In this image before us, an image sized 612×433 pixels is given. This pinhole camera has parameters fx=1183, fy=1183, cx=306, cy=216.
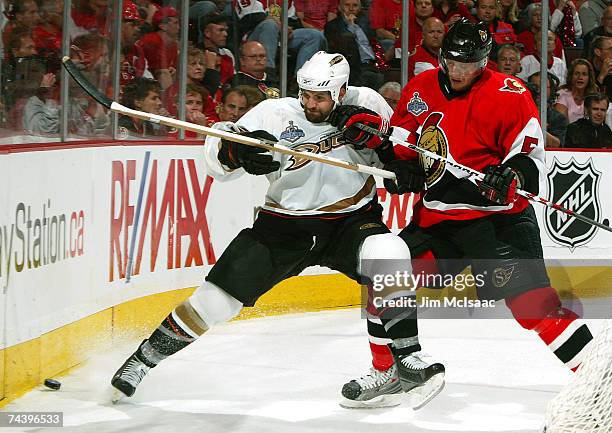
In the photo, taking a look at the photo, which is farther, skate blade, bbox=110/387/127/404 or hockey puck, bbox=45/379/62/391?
hockey puck, bbox=45/379/62/391

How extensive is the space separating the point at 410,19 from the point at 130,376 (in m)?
3.15

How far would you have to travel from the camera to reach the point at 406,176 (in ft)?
12.7

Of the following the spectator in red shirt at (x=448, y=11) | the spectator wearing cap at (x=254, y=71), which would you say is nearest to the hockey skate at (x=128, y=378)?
the spectator wearing cap at (x=254, y=71)

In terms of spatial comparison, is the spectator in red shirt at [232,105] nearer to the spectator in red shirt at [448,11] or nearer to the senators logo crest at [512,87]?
the spectator in red shirt at [448,11]

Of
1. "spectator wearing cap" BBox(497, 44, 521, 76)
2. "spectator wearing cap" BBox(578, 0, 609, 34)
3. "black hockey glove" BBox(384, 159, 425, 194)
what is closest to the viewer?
"black hockey glove" BBox(384, 159, 425, 194)

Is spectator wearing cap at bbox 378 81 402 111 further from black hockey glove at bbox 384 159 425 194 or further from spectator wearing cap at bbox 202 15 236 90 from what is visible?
black hockey glove at bbox 384 159 425 194

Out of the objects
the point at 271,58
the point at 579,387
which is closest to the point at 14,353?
the point at 579,387

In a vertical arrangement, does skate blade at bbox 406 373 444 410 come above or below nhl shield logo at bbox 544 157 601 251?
below

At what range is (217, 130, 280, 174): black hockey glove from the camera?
384cm

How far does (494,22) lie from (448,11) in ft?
0.97

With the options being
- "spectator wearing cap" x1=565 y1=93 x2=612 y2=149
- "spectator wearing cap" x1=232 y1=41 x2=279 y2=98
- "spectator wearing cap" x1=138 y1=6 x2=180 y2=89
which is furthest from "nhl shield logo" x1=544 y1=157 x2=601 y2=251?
"spectator wearing cap" x1=138 y1=6 x2=180 y2=89

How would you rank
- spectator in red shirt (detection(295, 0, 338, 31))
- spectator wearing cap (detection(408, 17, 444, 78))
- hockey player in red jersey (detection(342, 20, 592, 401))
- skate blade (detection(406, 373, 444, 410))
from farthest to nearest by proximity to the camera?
spectator wearing cap (detection(408, 17, 444, 78)), spectator in red shirt (detection(295, 0, 338, 31)), hockey player in red jersey (detection(342, 20, 592, 401)), skate blade (detection(406, 373, 444, 410))

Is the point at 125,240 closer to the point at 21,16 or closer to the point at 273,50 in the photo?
the point at 21,16

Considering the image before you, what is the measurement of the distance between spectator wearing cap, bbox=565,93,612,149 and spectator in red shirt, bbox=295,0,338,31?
1460mm
